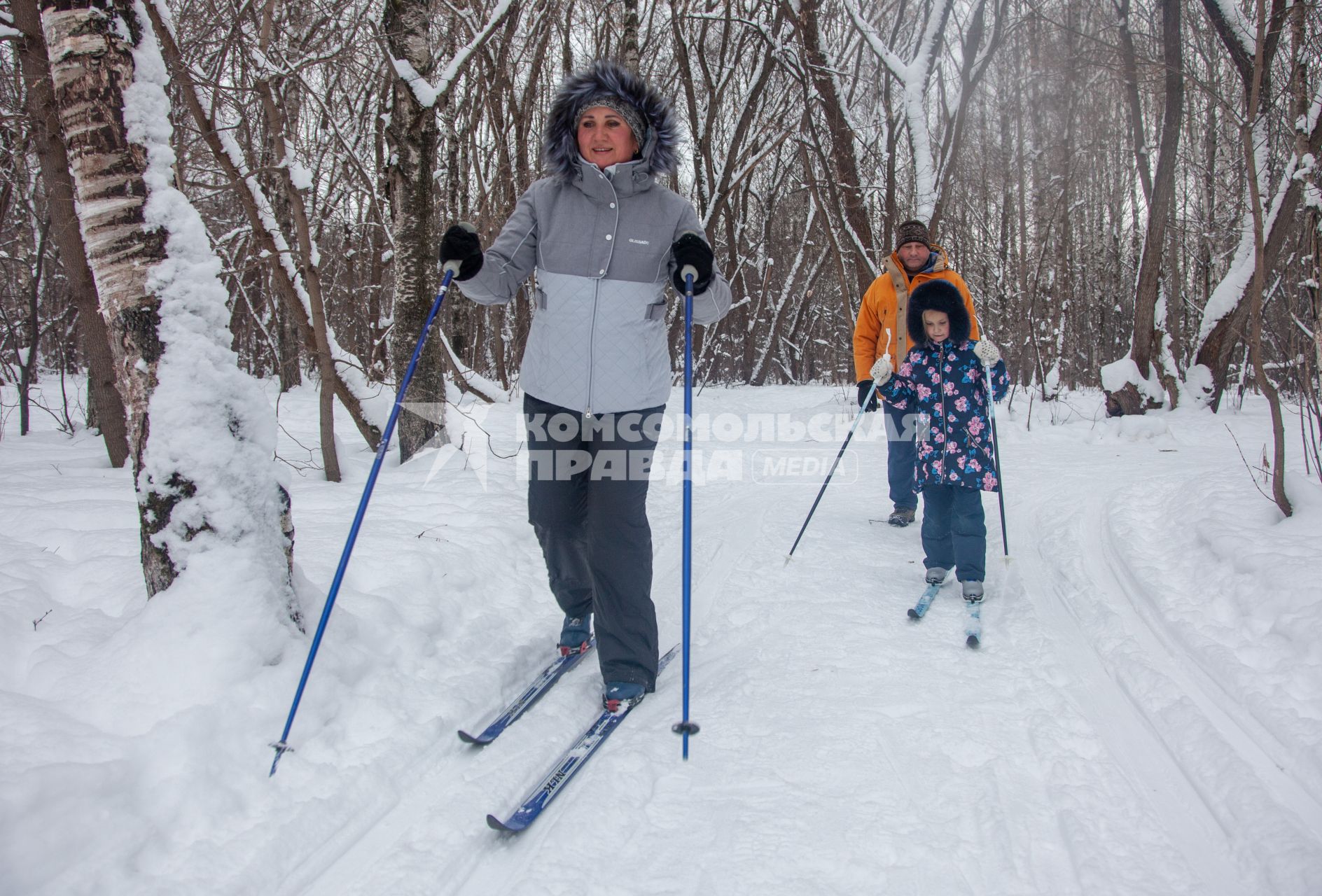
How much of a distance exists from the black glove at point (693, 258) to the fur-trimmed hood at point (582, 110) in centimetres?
32

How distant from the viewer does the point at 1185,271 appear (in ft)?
74.2

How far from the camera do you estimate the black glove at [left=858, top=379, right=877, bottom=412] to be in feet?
15.8

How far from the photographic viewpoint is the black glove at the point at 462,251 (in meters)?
2.58

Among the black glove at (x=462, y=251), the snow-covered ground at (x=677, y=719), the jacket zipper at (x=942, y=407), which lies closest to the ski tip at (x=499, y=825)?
the snow-covered ground at (x=677, y=719)

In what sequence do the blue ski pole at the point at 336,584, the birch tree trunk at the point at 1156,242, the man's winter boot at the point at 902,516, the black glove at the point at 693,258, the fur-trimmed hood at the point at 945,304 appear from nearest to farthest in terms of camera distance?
the blue ski pole at the point at 336,584, the black glove at the point at 693,258, the fur-trimmed hood at the point at 945,304, the man's winter boot at the point at 902,516, the birch tree trunk at the point at 1156,242

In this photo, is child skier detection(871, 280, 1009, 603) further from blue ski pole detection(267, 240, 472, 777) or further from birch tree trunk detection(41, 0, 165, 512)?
birch tree trunk detection(41, 0, 165, 512)

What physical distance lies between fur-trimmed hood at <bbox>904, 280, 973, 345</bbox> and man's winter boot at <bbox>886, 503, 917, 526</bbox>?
1.72 metres

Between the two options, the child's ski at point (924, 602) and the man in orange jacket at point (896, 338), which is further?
the man in orange jacket at point (896, 338)

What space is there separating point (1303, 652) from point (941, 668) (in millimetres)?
1269

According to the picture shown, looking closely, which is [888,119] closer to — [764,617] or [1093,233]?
[764,617]

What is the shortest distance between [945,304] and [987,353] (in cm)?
33

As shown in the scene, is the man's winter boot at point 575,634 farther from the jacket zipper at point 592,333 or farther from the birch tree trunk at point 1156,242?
the birch tree trunk at point 1156,242

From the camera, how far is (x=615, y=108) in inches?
109

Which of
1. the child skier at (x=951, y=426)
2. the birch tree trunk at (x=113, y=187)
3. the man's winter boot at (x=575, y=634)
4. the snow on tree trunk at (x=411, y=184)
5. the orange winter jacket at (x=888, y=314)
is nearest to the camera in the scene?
the birch tree trunk at (x=113, y=187)
